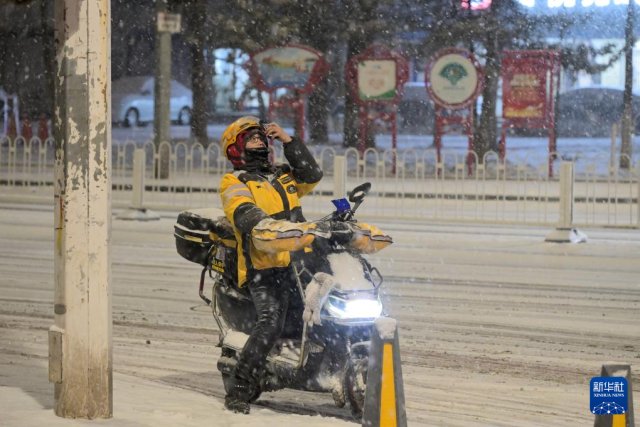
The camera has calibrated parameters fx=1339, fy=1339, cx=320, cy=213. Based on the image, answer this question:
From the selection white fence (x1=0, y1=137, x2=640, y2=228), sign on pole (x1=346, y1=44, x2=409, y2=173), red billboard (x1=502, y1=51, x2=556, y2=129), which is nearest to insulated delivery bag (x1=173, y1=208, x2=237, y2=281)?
white fence (x1=0, y1=137, x2=640, y2=228)

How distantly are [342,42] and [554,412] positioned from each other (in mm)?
27347

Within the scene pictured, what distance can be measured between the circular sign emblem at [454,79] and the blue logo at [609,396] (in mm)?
23671

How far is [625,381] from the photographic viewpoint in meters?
5.25

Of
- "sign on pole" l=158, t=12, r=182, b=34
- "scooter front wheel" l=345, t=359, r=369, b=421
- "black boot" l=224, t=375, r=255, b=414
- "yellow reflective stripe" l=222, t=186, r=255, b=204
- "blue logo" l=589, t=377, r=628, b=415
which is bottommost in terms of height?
"black boot" l=224, t=375, r=255, b=414

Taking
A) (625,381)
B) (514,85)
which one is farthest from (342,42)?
(625,381)

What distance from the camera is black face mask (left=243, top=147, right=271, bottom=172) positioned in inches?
283

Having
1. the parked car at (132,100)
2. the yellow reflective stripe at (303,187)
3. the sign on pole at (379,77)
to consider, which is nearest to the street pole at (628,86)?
the sign on pole at (379,77)

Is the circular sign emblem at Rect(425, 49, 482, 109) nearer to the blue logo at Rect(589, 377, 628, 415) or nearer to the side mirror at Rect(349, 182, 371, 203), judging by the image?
the side mirror at Rect(349, 182, 371, 203)

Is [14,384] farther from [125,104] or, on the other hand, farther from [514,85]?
[125,104]

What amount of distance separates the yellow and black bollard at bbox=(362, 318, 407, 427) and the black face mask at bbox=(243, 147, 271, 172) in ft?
6.29

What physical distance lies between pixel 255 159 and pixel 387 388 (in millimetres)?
2101

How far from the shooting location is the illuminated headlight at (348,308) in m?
6.62

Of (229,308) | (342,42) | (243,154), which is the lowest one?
(229,308)

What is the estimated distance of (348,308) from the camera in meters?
6.62
